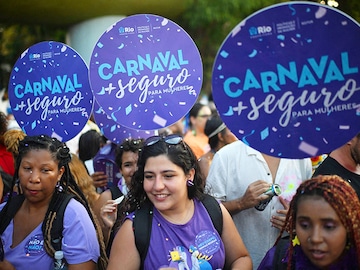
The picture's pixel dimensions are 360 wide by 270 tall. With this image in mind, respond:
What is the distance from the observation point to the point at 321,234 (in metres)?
2.30

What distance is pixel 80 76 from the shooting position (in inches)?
150

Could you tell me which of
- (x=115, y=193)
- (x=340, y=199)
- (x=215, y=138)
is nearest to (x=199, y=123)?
(x=215, y=138)

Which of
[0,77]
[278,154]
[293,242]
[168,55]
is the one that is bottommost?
[293,242]

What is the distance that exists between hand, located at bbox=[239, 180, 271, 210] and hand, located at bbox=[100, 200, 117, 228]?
3.06 ft

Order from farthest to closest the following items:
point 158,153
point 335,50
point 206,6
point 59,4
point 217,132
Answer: point 206,6, point 59,4, point 217,132, point 158,153, point 335,50

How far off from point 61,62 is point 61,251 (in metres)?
1.49

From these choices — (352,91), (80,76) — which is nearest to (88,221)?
(80,76)

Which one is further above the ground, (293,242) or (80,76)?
(80,76)

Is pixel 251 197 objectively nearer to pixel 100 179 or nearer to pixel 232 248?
pixel 232 248

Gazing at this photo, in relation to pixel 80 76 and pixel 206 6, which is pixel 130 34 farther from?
pixel 206 6

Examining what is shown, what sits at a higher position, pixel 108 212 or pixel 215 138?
pixel 215 138

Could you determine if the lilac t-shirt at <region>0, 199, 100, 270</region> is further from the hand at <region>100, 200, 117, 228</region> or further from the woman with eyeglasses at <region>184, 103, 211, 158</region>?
the woman with eyeglasses at <region>184, 103, 211, 158</region>

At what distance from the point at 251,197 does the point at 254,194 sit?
0.03 meters

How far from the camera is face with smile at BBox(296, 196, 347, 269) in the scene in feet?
7.56
